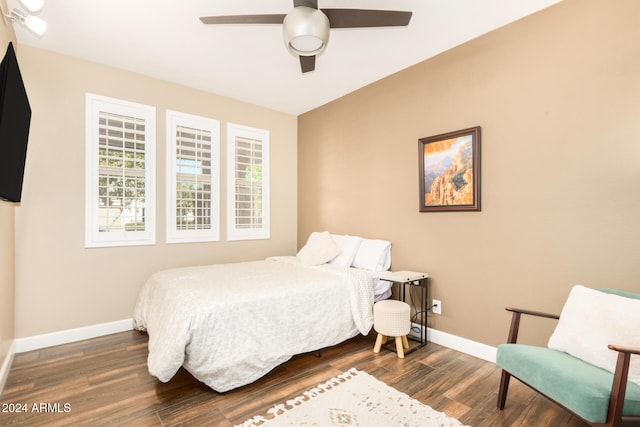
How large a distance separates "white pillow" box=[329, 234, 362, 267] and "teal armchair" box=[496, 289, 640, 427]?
189cm

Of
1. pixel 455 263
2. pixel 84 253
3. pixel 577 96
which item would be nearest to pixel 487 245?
pixel 455 263

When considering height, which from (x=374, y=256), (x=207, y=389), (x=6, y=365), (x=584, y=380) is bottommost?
(x=207, y=389)

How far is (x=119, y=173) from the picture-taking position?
3422mm

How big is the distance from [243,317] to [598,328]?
87.9 inches

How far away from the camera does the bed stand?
2.11m

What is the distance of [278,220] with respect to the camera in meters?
4.85

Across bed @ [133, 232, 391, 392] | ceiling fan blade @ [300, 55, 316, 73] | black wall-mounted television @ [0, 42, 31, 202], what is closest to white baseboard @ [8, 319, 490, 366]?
bed @ [133, 232, 391, 392]

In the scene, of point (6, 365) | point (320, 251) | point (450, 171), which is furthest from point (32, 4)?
point (450, 171)

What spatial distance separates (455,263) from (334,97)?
2.75 metres

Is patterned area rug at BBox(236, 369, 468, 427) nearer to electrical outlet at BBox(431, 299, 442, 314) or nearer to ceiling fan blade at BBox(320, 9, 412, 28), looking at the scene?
electrical outlet at BBox(431, 299, 442, 314)

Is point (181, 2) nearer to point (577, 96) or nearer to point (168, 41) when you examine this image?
point (168, 41)

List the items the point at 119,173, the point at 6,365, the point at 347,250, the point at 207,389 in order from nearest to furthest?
the point at 207,389 → the point at 6,365 → the point at 119,173 → the point at 347,250

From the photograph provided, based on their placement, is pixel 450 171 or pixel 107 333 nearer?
pixel 450 171

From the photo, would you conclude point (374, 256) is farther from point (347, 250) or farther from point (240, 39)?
point (240, 39)
